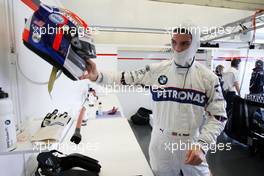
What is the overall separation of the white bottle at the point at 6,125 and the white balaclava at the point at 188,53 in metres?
1.03

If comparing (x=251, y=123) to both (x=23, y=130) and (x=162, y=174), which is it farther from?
(x=23, y=130)

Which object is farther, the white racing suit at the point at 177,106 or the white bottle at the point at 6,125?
the white racing suit at the point at 177,106

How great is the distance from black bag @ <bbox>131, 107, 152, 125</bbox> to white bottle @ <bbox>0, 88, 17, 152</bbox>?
3861mm

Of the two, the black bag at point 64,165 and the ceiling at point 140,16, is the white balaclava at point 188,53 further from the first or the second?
the ceiling at point 140,16

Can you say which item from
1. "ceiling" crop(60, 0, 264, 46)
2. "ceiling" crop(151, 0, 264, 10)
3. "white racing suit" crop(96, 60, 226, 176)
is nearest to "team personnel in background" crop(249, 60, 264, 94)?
"ceiling" crop(60, 0, 264, 46)

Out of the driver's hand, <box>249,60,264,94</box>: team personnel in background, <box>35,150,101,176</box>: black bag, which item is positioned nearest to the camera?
<box>35,150,101,176</box>: black bag

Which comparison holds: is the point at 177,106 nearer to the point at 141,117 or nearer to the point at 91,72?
the point at 91,72

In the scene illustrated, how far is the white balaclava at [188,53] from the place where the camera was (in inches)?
49.4

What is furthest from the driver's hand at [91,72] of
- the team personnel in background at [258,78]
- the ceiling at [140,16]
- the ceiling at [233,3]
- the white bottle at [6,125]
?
the team personnel in background at [258,78]

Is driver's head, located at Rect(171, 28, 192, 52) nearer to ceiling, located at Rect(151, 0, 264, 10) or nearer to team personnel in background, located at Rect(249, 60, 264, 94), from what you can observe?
ceiling, located at Rect(151, 0, 264, 10)

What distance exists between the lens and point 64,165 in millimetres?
1009

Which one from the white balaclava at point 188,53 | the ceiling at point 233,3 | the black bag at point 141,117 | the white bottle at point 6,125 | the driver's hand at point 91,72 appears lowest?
the black bag at point 141,117

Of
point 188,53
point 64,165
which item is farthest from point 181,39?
point 64,165

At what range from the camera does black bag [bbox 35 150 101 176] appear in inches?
34.4
